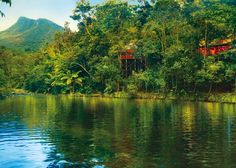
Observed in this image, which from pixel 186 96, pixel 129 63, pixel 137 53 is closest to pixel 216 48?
pixel 186 96

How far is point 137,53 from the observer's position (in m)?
84.6

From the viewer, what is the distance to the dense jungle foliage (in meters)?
69.2

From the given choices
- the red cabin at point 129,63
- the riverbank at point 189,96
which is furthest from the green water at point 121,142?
the red cabin at point 129,63

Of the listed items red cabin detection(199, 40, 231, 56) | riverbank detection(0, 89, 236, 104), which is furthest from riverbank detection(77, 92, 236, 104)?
red cabin detection(199, 40, 231, 56)

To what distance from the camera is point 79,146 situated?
25906mm

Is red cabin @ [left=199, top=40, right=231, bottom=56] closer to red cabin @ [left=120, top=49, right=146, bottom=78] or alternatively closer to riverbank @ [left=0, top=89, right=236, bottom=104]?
riverbank @ [left=0, top=89, right=236, bottom=104]

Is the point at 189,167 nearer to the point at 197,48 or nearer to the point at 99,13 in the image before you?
the point at 197,48

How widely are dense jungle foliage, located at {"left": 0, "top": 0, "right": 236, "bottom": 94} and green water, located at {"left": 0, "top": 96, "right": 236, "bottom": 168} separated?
1110 inches

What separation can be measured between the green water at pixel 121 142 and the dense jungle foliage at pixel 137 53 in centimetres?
2820

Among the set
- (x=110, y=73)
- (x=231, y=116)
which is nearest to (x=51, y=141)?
(x=231, y=116)

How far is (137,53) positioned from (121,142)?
58439 millimetres

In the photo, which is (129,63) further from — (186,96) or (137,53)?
(186,96)

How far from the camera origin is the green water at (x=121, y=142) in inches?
828

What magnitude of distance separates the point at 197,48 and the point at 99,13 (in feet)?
171
